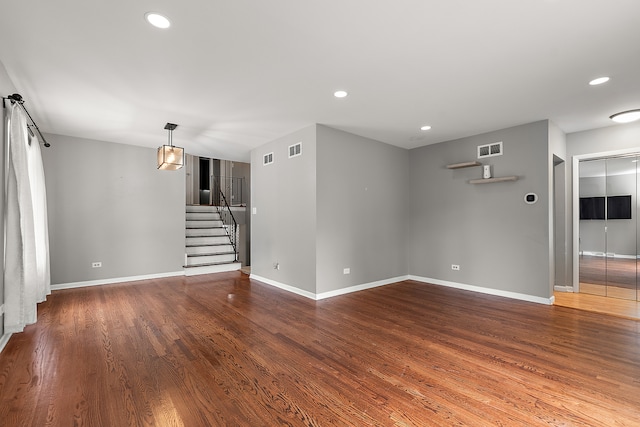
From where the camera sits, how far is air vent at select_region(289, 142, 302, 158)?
17.4 ft

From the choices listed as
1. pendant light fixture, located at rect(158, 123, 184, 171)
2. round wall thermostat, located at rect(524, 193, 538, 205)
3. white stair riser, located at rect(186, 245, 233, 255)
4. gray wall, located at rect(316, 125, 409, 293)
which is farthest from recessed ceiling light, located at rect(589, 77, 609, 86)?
white stair riser, located at rect(186, 245, 233, 255)

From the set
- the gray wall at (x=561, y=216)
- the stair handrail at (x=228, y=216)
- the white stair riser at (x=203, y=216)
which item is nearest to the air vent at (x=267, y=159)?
the stair handrail at (x=228, y=216)

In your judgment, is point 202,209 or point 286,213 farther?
point 202,209

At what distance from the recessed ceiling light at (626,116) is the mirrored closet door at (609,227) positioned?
793 mm

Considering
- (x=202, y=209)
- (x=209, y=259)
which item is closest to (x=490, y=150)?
(x=209, y=259)

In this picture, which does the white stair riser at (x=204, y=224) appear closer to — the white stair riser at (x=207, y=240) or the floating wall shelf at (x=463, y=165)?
the white stair riser at (x=207, y=240)

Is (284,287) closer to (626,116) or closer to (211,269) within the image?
(211,269)

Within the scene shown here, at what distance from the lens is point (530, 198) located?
484cm

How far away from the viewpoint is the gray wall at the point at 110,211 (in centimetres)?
565

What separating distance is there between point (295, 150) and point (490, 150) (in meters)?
3.59

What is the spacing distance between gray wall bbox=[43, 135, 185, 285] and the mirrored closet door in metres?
8.30

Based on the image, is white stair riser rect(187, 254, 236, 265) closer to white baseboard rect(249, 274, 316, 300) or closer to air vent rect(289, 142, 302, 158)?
white baseboard rect(249, 274, 316, 300)

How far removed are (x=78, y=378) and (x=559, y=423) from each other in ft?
12.1

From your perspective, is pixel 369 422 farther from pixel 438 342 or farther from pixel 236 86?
pixel 236 86
